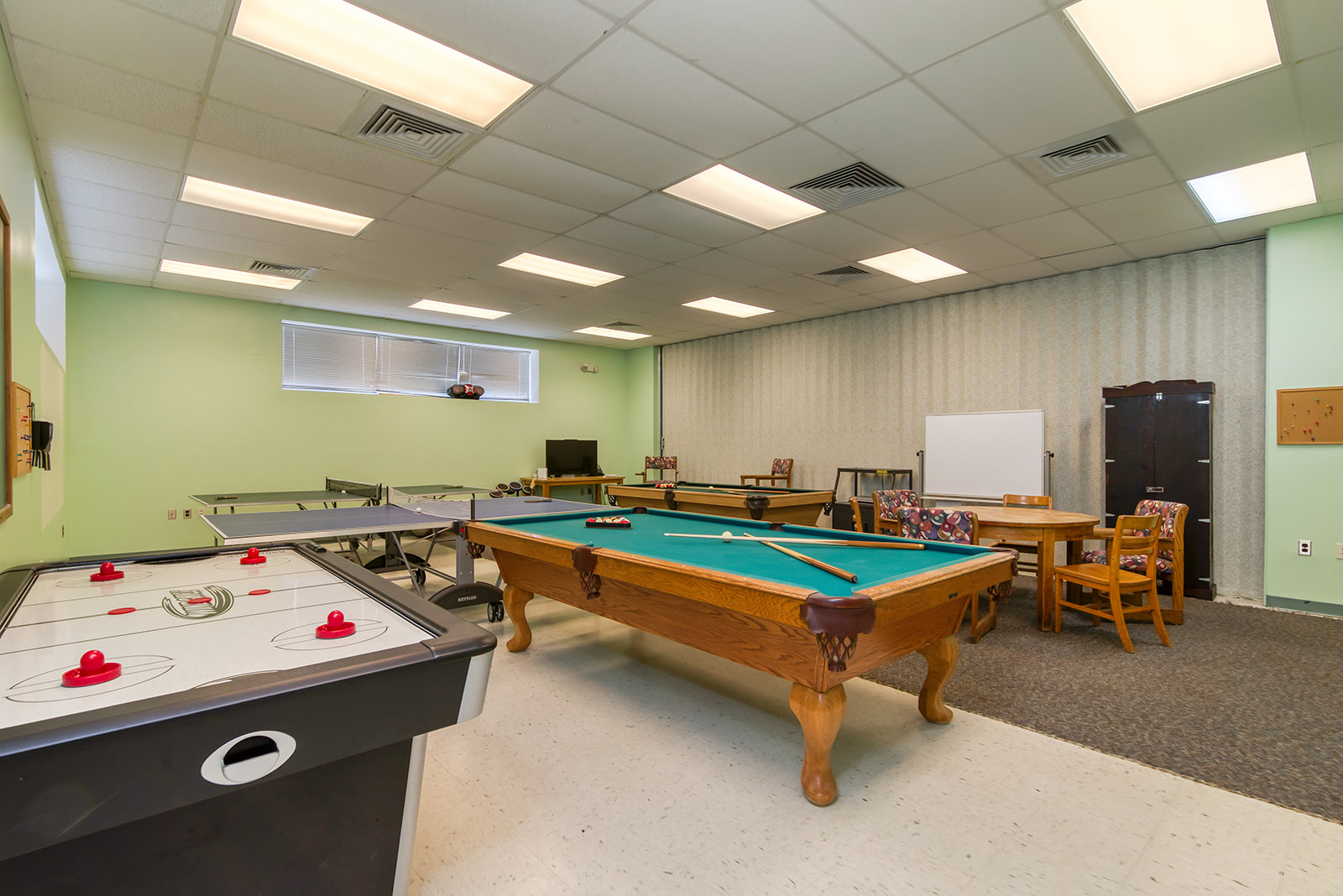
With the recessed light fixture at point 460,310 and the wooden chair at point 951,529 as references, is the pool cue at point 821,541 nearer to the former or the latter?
the wooden chair at point 951,529

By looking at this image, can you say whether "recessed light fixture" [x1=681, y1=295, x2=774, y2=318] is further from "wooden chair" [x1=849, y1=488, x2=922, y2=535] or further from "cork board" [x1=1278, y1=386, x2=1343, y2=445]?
"cork board" [x1=1278, y1=386, x2=1343, y2=445]

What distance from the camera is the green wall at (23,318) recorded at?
2.46 m

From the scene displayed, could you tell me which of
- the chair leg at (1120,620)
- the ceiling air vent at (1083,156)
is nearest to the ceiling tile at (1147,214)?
the ceiling air vent at (1083,156)

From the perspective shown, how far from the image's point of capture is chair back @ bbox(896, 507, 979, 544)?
355 centimetres

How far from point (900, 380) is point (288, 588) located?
6.32m

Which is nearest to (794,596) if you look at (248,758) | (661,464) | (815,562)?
(815,562)

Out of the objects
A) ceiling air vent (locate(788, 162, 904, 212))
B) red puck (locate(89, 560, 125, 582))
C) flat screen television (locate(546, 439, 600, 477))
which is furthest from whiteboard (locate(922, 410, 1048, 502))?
red puck (locate(89, 560, 125, 582))

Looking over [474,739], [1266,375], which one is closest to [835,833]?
[474,739]

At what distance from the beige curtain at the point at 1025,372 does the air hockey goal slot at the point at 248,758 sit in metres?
6.21

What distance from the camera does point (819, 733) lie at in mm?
1931

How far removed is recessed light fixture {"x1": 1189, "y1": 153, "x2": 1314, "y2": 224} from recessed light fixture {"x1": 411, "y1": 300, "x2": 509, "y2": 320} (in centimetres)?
646

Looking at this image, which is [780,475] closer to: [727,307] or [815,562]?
[727,307]

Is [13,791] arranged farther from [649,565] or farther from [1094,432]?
[1094,432]

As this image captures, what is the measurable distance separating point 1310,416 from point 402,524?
6171 mm
